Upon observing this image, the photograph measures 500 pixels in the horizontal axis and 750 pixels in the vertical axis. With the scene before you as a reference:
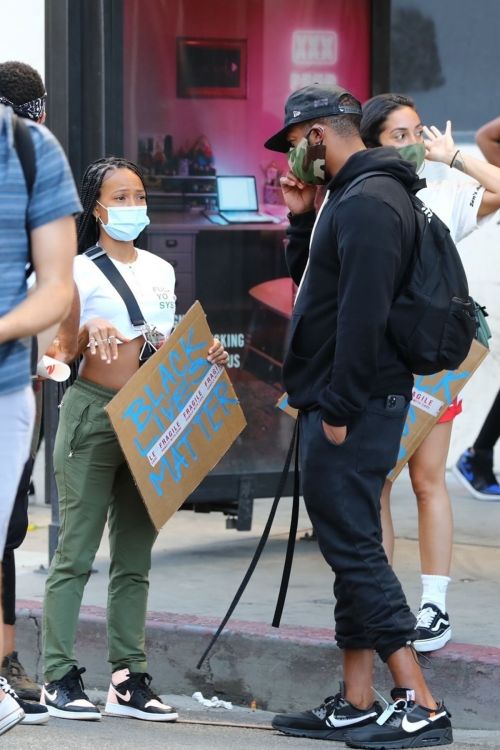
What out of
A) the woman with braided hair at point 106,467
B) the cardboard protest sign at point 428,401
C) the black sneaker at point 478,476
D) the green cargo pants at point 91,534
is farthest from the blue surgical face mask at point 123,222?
the black sneaker at point 478,476

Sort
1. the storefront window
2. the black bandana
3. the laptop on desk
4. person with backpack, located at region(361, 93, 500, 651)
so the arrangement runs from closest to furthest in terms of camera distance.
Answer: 1. the black bandana
2. person with backpack, located at region(361, 93, 500, 651)
3. the storefront window
4. the laptop on desk

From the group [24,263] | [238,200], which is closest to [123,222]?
[24,263]

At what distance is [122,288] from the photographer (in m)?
4.92

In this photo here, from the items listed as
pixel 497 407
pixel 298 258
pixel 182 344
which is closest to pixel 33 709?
pixel 182 344

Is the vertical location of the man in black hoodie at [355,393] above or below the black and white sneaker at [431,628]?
above

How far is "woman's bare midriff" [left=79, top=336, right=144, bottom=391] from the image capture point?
4.94m

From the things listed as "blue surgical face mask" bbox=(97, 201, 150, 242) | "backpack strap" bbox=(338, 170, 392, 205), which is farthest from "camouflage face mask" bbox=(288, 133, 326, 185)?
"blue surgical face mask" bbox=(97, 201, 150, 242)

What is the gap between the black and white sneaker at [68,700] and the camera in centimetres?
487

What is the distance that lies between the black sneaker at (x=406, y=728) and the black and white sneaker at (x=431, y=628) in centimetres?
55

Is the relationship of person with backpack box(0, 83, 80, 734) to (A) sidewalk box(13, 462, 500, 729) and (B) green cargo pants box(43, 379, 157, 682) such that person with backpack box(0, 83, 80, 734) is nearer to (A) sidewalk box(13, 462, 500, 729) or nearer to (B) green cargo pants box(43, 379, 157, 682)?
(B) green cargo pants box(43, 379, 157, 682)

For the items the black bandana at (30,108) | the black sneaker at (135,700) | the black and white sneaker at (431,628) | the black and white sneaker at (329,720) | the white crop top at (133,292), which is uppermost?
the black bandana at (30,108)

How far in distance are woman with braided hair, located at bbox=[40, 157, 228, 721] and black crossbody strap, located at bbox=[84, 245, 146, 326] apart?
13mm

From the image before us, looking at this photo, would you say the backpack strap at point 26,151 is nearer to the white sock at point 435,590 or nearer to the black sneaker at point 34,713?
the black sneaker at point 34,713

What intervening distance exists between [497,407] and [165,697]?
3.03m
